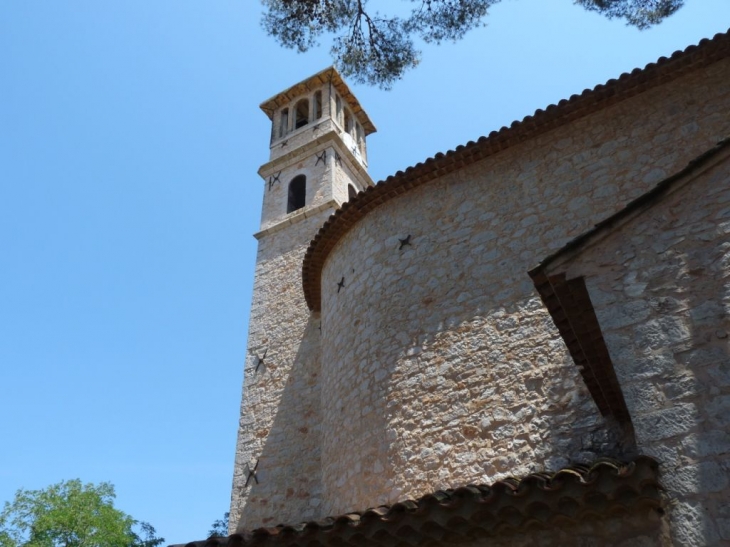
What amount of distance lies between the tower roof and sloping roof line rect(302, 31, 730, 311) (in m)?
11.1

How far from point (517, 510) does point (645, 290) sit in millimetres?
1656

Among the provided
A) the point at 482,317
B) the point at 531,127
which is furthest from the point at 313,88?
the point at 482,317

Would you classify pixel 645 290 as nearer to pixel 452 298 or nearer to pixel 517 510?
pixel 517 510

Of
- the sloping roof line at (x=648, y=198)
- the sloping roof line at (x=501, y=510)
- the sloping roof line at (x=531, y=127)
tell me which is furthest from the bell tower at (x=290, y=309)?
the sloping roof line at (x=648, y=198)

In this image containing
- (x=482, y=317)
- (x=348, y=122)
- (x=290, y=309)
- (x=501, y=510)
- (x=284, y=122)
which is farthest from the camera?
(x=348, y=122)

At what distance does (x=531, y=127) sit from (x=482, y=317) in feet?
9.30

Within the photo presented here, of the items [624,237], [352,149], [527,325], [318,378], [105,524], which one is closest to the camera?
[624,237]

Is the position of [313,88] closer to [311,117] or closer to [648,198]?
[311,117]

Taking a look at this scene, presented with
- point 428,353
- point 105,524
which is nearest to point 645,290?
point 428,353

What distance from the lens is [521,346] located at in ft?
22.5

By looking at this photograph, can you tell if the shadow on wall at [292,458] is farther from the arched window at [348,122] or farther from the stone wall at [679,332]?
the arched window at [348,122]

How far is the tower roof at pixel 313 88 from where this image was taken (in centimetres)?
1964

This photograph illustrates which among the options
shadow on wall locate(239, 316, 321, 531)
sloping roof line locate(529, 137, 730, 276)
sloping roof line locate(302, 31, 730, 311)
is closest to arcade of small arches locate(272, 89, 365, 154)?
shadow on wall locate(239, 316, 321, 531)

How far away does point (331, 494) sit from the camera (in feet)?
26.0
